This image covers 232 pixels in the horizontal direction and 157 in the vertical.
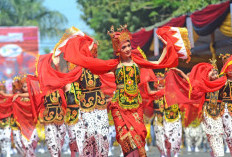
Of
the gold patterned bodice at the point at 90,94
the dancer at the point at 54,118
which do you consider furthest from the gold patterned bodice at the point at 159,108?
the gold patterned bodice at the point at 90,94

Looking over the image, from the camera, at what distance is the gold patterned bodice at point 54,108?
10555 millimetres

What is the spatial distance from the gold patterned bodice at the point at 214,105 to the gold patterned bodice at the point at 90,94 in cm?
261

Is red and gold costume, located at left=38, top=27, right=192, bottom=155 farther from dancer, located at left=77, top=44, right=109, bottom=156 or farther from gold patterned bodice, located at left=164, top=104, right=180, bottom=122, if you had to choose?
gold patterned bodice, located at left=164, top=104, right=180, bottom=122

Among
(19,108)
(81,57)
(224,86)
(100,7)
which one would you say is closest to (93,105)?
(81,57)

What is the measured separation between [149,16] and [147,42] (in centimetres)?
630

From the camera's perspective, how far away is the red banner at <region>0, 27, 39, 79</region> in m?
45.4

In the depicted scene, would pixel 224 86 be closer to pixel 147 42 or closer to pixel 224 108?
pixel 224 108

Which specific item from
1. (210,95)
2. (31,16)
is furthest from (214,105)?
(31,16)

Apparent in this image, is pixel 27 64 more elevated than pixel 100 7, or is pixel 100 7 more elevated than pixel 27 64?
pixel 100 7

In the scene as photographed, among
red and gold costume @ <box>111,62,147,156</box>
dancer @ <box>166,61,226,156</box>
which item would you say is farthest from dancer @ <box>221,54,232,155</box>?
red and gold costume @ <box>111,62,147,156</box>

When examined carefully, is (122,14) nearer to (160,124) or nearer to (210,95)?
(160,124)

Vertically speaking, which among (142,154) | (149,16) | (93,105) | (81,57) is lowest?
(142,154)

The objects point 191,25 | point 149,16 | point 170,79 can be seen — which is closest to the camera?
point 170,79

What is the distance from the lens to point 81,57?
8.18 meters
